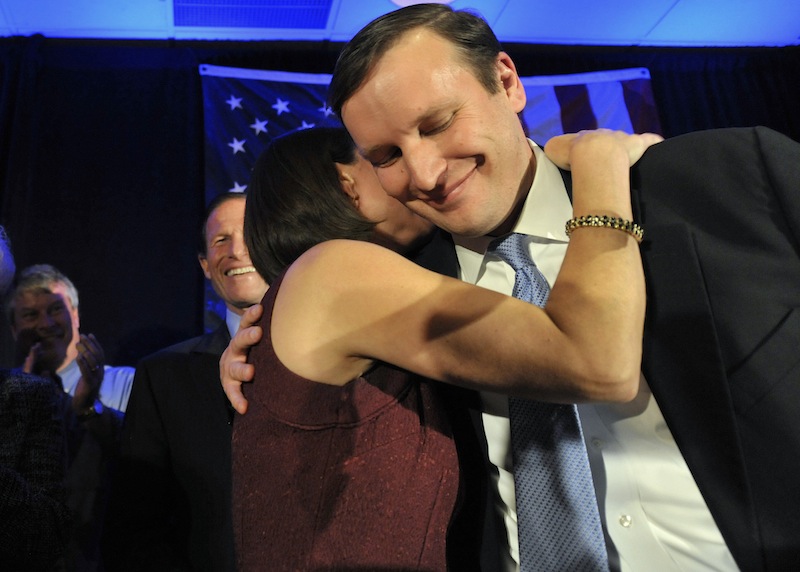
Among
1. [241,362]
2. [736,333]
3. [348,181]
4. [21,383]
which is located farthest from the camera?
[21,383]

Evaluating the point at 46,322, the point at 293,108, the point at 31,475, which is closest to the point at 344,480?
the point at 31,475

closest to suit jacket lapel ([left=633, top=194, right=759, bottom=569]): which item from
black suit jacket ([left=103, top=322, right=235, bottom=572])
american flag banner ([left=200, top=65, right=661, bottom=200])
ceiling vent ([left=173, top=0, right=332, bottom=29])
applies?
black suit jacket ([left=103, top=322, right=235, bottom=572])

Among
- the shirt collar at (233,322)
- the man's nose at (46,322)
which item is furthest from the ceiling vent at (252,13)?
the shirt collar at (233,322)

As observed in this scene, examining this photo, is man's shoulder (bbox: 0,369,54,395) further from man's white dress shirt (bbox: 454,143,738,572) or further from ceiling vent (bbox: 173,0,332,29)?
ceiling vent (bbox: 173,0,332,29)

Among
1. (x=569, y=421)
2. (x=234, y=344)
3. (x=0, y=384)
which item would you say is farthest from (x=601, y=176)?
(x=0, y=384)

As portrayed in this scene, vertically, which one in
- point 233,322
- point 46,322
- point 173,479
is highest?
point 233,322

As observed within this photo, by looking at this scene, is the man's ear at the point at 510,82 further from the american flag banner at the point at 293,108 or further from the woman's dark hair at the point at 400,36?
the american flag banner at the point at 293,108

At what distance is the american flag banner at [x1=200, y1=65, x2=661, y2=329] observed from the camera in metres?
4.02

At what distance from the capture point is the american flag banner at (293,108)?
402 cm

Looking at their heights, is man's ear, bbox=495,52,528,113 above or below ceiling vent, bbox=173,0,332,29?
above

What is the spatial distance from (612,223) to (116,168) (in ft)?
11.7

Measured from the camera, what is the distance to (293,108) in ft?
13.8

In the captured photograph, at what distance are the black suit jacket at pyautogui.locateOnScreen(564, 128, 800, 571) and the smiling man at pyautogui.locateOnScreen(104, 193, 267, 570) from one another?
4.48ft

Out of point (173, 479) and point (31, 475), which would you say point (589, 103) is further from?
point (31, 475)
